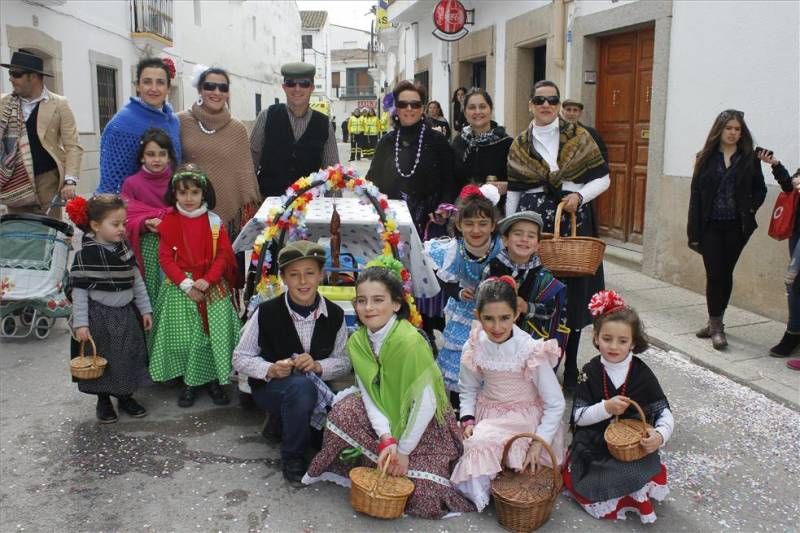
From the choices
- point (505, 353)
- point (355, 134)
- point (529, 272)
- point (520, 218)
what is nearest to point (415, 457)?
point (505, 353)

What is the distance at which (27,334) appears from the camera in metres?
5.58

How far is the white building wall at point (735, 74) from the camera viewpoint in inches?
220

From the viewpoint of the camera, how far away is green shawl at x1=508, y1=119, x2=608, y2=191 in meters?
4.35

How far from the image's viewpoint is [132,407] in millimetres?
4148

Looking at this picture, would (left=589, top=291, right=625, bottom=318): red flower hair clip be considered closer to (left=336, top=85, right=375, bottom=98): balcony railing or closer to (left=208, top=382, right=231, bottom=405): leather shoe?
(left=208, top=382, right=231, bottom=405): leather shoe

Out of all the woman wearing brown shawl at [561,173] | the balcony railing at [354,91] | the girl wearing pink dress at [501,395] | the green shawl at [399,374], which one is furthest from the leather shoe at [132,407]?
the balcony railing at [354,91]

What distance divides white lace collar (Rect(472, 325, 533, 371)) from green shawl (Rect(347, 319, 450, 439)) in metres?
0.24

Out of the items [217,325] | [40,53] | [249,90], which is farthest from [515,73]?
[249,90]

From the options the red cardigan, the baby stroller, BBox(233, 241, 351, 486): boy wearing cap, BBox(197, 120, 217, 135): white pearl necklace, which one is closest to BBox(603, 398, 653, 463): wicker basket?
BBox(233, 241, 351, 486): boy wearing cap

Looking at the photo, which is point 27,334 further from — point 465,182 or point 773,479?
point 773,479

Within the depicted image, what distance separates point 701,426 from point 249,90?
27.8 meters

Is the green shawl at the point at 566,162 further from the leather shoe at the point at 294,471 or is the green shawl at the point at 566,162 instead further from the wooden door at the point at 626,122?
the wooden door at the point at 626,122

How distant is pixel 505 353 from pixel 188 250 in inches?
78.1

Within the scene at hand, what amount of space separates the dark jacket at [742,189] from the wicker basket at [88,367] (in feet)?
13.4
